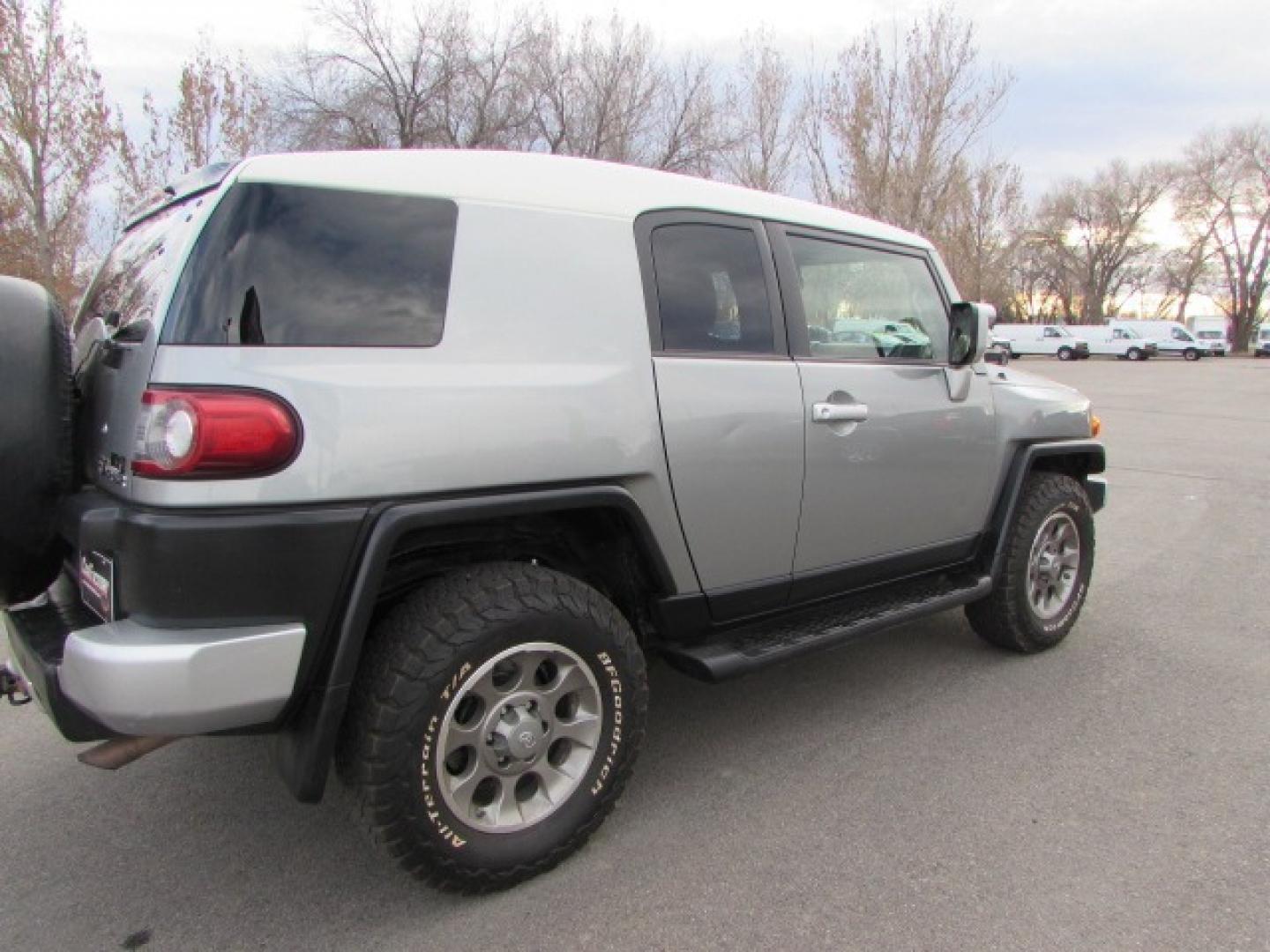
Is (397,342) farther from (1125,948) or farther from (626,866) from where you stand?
(1125,948)

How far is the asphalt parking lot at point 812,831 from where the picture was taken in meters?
2.22

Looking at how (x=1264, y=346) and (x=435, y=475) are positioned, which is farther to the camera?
(x=1264, y=346)

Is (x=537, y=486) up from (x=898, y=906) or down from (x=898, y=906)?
up

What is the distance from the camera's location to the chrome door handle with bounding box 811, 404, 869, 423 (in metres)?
2.91

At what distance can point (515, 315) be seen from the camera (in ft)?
7.50

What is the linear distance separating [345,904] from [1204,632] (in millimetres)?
4298

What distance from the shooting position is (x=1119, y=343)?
151 feet

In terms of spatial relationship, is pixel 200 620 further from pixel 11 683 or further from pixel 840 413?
pixel 840 413

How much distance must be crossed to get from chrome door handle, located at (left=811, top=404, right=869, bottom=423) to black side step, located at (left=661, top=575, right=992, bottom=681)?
28.9 inches

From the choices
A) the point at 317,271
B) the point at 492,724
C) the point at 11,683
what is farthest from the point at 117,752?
the point at 317,271

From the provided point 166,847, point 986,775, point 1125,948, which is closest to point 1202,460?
point 986,775

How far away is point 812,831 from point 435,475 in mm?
1625

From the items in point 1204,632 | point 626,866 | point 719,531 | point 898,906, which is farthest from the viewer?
point 1204,632

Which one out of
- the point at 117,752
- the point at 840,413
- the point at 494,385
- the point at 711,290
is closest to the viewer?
the point at 494,385
